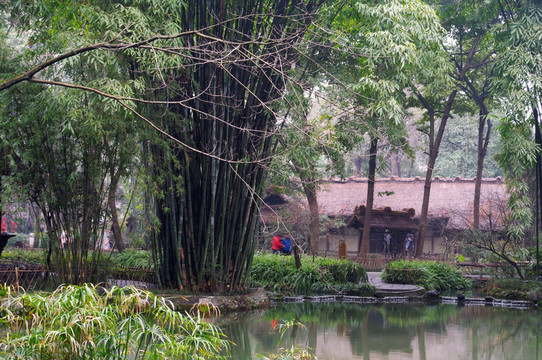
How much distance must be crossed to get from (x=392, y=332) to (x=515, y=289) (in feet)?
16.9

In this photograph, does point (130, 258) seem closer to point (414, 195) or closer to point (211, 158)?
point (211, 158)

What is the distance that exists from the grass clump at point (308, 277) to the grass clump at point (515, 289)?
8.24 feet

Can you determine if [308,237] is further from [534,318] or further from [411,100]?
[534,318]

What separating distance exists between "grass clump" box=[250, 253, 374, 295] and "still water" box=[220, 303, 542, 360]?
4.45 feet

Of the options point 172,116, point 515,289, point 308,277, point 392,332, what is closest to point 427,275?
point 515,289

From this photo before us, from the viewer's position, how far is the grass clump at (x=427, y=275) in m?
12.5

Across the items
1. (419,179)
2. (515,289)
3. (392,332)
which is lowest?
(392,332)

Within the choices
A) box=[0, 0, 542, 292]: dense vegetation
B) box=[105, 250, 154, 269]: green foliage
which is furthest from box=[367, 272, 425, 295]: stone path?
box=[105, 250, 154, 269]: green foliage

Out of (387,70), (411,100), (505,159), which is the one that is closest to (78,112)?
(387,70)

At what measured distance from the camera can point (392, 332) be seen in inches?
281

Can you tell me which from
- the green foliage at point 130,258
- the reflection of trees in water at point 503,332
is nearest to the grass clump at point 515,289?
the reflection of trees in water at point 503,332

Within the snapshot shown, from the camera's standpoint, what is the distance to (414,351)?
19.5ft

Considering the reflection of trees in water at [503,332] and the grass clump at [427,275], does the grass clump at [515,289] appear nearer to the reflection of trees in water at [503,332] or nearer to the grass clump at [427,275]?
the reflection of trees in water at [503,332]

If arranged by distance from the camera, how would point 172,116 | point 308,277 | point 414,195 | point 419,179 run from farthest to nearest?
point 419,179 → point 414,195 → point 308,277 → point 172,116
